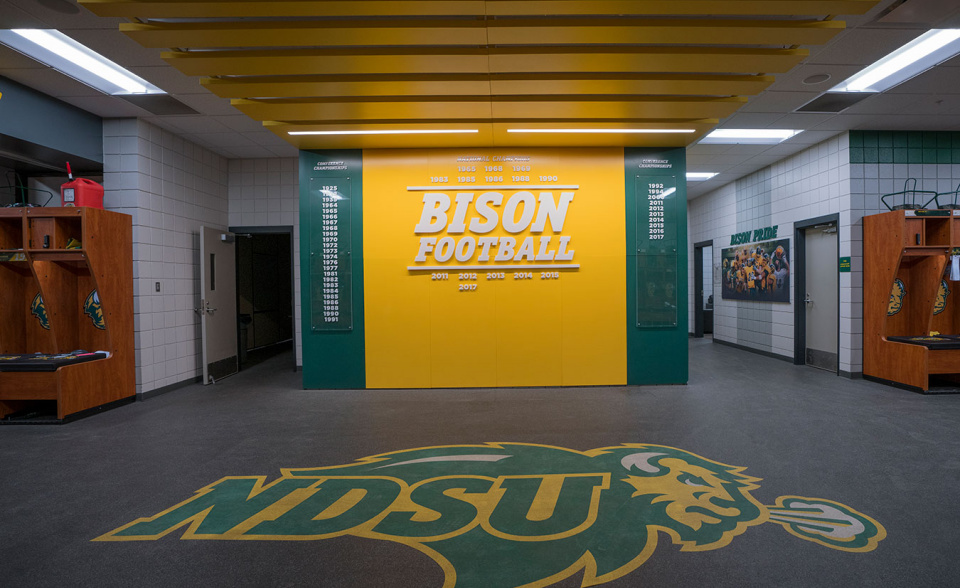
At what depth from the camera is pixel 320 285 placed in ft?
20.6

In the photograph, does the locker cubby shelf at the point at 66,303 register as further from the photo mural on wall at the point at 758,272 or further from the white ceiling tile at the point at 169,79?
the photo mural on wall at the point at 758,272

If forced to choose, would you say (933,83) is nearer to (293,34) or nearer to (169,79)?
(293,34)

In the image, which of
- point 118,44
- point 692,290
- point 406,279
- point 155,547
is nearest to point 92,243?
point 118,44

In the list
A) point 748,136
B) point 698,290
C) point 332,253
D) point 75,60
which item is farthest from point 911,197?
point 75,60

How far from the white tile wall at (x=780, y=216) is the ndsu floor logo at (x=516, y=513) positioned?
5.04m

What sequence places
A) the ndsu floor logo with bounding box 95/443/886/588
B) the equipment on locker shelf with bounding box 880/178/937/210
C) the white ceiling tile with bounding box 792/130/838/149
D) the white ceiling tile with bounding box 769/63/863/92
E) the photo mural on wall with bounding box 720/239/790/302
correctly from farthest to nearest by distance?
1. the photo mural on wall with bounding box 720/239/790/302
2. the white ceiling tile with bounding box 792/130/838/149
3. the equipment on locker shelf with bounding box 880/178/937/210
4. the white ceiling tile with bounding box 769/63/863/92
5. the ndsu floor logo with bounding box 95/443/886/588

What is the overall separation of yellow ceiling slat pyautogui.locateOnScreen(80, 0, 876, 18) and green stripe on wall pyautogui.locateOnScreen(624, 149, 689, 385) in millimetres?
2928

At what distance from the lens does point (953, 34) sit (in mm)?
4348

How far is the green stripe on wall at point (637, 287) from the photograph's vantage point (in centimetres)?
629

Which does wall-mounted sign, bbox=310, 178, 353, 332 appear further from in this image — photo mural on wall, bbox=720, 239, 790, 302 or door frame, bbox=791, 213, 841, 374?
photo mural on wall, bbox=720, 239, 790, 302

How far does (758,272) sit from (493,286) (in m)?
5.74

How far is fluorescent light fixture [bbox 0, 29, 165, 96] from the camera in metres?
4.08

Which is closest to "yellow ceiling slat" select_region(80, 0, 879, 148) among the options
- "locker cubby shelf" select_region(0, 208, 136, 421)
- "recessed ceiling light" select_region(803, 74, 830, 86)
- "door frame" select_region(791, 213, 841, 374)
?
"recessed ceiling light" select_region(803, 74, 830, 86)

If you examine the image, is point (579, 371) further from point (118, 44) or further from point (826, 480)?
point (118, 44)
